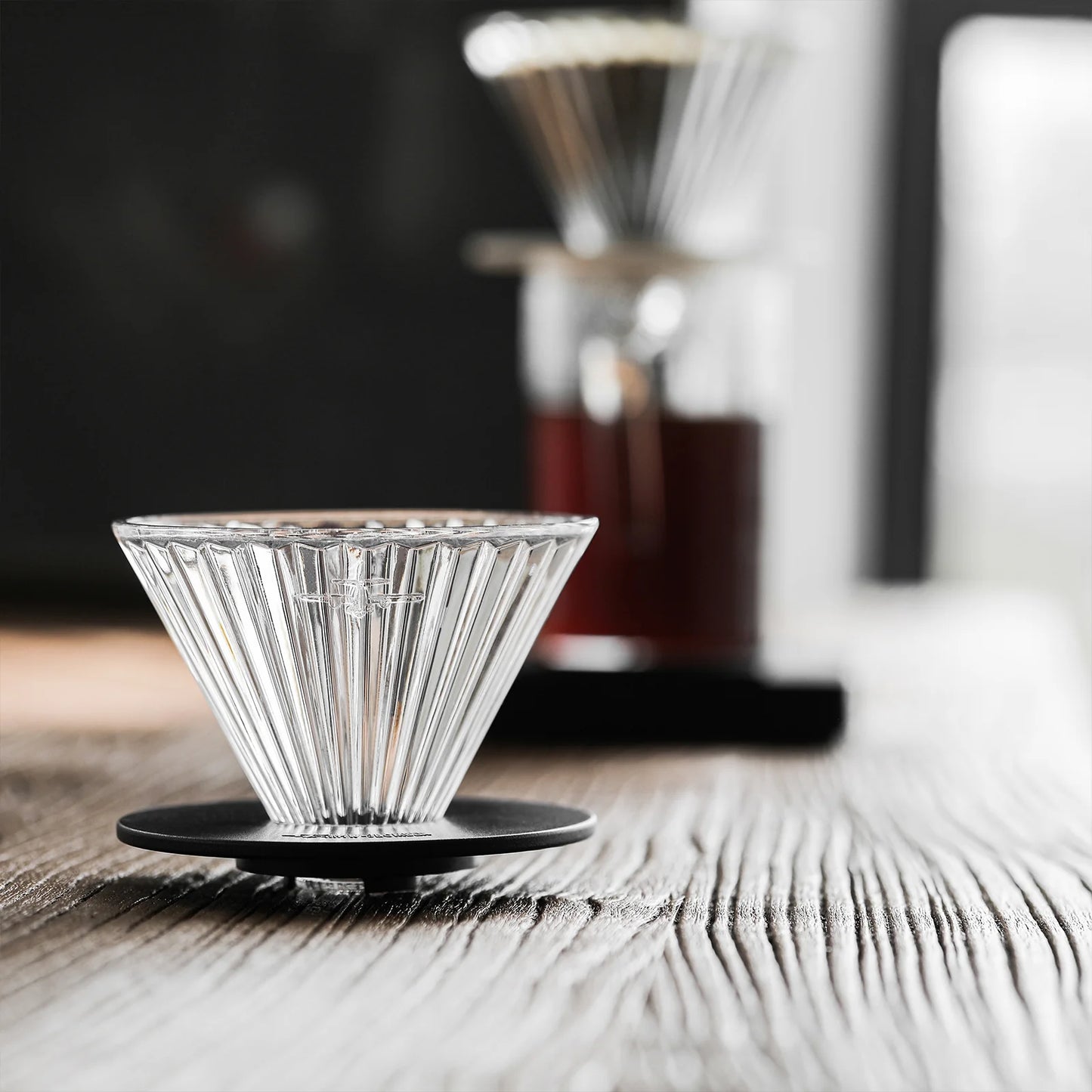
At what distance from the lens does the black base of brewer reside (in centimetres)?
78

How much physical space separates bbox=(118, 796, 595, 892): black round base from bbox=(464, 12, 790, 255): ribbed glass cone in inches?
16.5

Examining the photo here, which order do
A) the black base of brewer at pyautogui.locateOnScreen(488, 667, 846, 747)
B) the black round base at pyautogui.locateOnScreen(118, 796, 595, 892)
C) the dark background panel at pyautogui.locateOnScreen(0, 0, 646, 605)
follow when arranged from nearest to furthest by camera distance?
the black round base at pyautogui.locateOnScreen(118, 796, 595, 892)
the black base of brewer at pyautogui.locateOnScreen(488, 667, 846, 747)
the dark background panel at pyautogui.locateOnScreen(0, 0, 646, 605)

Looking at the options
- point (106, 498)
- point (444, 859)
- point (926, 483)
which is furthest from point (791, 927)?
point (926, 483)

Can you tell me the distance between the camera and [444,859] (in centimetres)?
45

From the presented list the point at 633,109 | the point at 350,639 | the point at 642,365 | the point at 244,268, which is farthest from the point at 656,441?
the point at 244,268

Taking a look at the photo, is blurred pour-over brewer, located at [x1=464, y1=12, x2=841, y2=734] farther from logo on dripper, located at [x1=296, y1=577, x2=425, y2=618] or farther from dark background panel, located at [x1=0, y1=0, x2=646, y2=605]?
dark background panel, located at [x1=0, y1=0, x2=646, y2=605]

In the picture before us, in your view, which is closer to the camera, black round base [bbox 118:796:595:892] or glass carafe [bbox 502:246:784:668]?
black round base [bbox 118:796:595:892]

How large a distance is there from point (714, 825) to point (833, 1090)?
0.91ft

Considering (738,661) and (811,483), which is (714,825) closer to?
(738,661)

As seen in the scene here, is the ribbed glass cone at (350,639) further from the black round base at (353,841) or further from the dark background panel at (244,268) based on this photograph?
the dark background panel at (244,268)

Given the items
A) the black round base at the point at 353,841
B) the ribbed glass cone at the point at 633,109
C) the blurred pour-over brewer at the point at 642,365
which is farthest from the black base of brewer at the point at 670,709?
the black round base at the point at 353,841

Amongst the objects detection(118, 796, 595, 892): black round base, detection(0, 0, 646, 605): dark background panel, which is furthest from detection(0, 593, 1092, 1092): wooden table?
detection(0, 0, 646, 605): dark background panel

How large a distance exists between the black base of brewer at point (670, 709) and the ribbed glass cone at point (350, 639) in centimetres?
34

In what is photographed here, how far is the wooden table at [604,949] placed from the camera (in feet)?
1.02
